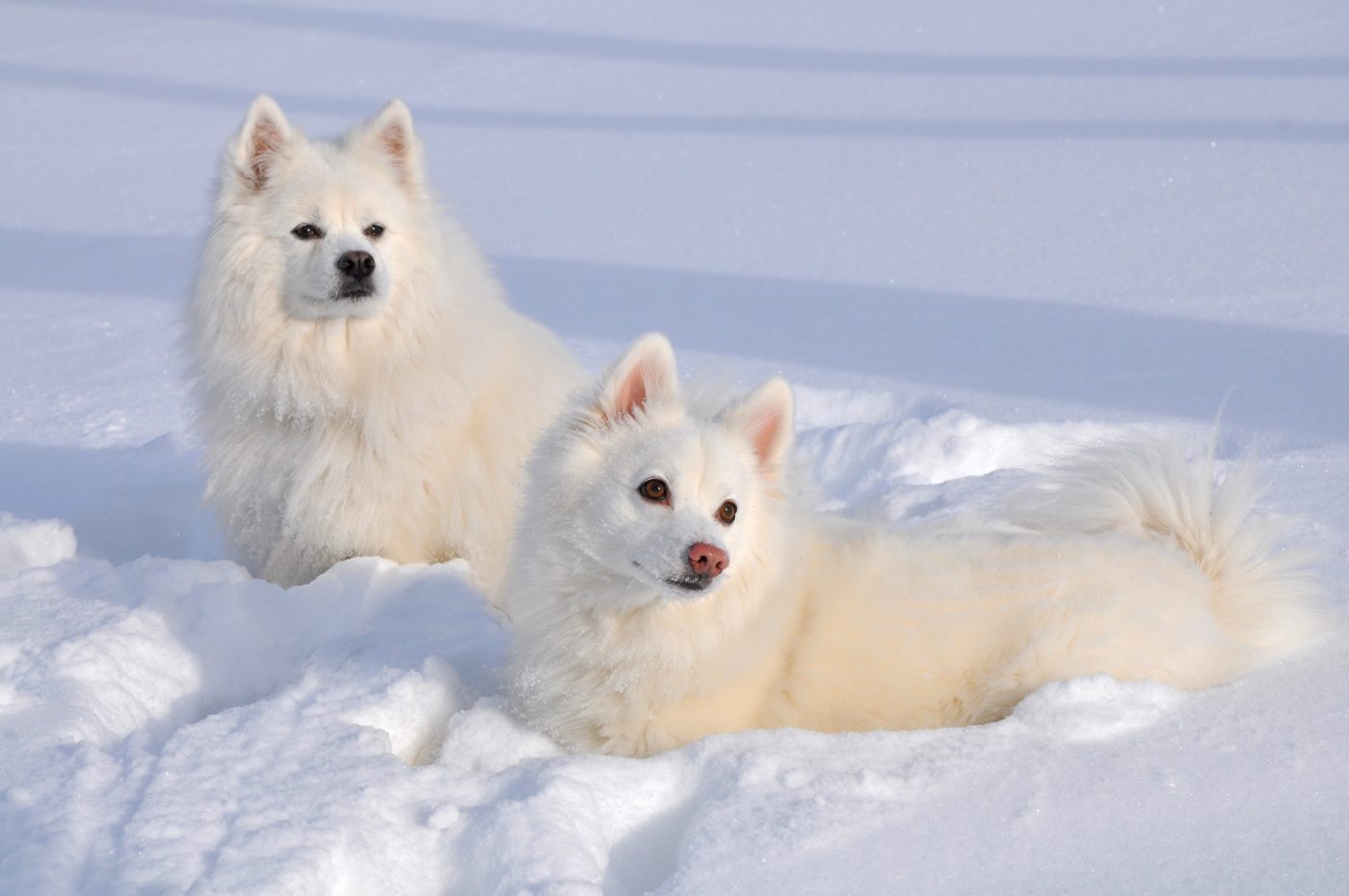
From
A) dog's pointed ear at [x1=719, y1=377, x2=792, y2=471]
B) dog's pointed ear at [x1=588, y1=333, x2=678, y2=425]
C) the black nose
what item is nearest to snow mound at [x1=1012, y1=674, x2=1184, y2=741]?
dog's pointed ear at [x1=719, y1=377, x2=792, y2=471]

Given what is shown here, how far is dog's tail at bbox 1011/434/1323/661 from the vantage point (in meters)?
3.58

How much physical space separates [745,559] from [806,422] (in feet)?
8.69

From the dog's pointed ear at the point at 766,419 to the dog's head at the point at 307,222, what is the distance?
160 centimetres

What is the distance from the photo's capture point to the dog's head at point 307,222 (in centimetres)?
445

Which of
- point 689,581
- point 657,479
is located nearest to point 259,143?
point 657,479

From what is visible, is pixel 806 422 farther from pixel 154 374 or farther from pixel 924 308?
pixel 154 374

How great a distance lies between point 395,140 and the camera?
15.4 feet

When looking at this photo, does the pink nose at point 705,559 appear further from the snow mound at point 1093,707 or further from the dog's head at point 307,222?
the dog's head at point 307,222

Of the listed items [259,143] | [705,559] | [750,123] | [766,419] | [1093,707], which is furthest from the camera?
[750,123]

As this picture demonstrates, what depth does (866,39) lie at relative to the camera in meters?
12.1

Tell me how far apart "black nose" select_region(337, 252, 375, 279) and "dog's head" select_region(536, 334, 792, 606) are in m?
1.31

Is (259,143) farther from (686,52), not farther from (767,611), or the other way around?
(686,52)

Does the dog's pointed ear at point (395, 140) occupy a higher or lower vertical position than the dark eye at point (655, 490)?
higher

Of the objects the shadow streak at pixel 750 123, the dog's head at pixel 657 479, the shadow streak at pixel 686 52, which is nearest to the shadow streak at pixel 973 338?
the dog's head at pixel 657 479
